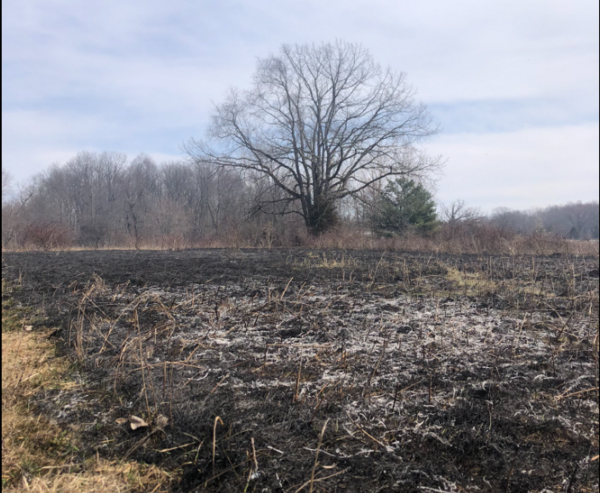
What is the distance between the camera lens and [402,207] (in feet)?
61.8

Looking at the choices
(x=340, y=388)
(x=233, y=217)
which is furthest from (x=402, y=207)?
(x=340, y=388)

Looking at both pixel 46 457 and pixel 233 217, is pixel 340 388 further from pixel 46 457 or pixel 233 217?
pixel 233 217

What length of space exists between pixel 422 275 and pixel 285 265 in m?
2.07

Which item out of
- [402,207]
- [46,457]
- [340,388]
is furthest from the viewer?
[402,207]

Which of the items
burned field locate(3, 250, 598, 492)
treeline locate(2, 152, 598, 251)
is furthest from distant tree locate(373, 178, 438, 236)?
burned field locate(3, 250, 598, 492)

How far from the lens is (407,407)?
212 cm

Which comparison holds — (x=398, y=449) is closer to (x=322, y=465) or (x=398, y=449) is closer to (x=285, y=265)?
(x=322, y=465)

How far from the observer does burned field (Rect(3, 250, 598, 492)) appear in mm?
1698

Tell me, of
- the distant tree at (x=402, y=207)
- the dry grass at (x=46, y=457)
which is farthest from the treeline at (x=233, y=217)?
the dry grass at (x=46, y=457)

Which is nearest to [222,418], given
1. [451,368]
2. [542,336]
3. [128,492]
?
[128,492]

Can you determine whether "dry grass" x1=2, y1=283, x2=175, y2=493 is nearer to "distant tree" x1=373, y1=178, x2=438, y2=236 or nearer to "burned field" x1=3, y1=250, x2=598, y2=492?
"burned field" x1=3, y1=250, x2=598, y2=492

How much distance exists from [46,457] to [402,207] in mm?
18282

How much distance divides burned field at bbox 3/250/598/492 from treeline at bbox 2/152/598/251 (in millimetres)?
1511

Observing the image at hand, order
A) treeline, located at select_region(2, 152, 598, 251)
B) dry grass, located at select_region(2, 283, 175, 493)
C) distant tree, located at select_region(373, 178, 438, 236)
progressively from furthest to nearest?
distant tree, located at select_region(373, 178, 438, 236), treeline, located at select_region(2, 152, 598, 251), dry grass, located at select_region(2, 283, 175, 493)
